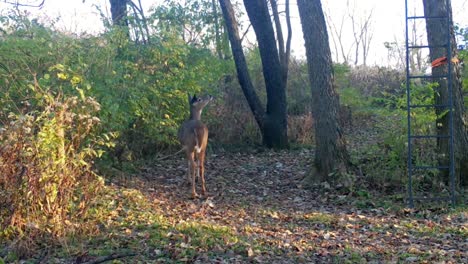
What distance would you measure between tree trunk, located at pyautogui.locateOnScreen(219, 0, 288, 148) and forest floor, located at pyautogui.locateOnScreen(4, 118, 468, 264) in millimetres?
3166

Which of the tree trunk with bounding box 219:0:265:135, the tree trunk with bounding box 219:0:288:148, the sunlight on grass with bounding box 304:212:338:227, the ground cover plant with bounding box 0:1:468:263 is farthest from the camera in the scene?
the tree trunk with bounding box 219:0:265:135

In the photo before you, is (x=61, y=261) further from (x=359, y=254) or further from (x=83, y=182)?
(x=359, y=254)

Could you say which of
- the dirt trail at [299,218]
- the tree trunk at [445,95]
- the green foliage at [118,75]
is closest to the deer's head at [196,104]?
the green foliage at [118,75]

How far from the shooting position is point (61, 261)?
24.0 feet

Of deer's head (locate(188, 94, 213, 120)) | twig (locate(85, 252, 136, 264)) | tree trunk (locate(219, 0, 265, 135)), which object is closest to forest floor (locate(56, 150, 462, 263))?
twig (locate(85, 252, 136, 264))

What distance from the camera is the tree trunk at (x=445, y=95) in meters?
11.6

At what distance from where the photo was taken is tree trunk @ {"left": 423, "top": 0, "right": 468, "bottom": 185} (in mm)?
11648

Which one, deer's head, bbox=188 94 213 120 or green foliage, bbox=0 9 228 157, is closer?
green foliage, bbox=0 9 228 157

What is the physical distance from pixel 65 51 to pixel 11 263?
469cm

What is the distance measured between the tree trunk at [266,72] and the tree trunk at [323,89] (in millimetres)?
4131

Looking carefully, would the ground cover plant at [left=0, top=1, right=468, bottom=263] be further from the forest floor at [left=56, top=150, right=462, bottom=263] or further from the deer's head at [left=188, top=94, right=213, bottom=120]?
the deer's head at [left=188, top=94, right=213, bottom=120]

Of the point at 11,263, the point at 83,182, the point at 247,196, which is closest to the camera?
the point at 11,263

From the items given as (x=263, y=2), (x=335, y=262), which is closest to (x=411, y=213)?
(x=335, y=262)

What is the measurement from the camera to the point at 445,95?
38.7ft
